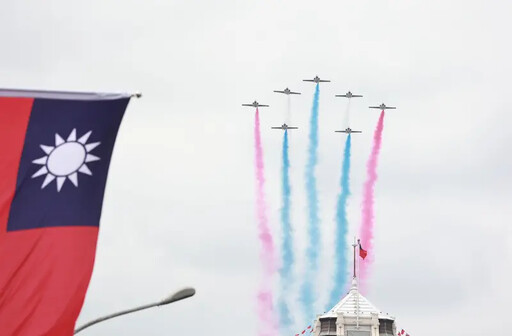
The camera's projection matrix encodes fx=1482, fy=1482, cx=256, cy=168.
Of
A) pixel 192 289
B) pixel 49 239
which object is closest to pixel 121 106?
pixel 49 239

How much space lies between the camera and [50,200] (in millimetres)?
35594

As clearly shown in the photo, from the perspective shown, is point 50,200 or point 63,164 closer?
point 63,164

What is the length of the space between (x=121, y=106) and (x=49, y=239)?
12.1 feet

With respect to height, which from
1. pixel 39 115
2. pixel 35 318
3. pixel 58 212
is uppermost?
pixel 39 115

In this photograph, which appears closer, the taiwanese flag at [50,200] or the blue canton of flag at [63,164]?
the taiwanese flag at [50,200]

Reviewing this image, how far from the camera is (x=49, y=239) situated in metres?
35.6

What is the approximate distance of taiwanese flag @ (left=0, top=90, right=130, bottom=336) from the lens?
3506cm

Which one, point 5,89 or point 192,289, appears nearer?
point 5,89

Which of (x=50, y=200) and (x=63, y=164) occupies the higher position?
(x=63, y=164)

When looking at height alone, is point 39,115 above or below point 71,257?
above

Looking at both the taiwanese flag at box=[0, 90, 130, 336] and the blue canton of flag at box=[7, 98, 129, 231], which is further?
the blue canton of flag at box=[7, 98, 129, 231]

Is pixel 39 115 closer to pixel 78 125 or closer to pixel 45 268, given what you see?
pixel 78 125

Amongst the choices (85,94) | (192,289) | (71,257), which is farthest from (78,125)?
(192,289)

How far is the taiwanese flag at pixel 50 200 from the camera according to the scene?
35.1 m
